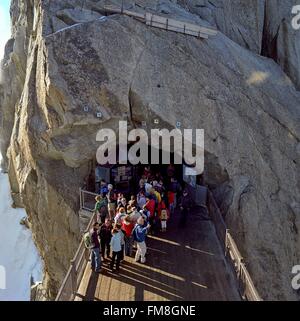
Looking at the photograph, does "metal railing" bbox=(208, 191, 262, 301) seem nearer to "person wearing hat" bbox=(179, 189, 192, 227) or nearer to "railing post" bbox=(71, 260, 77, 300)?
"person wearing hat" bbox=(179, 189, 192, 227)

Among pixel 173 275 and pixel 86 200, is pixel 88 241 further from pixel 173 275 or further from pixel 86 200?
pixel 86 200

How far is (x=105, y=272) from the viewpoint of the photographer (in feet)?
42.4

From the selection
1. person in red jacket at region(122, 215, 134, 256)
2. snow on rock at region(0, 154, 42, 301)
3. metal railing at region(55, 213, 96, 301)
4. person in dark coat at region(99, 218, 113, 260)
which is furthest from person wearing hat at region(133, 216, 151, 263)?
snow on rock at region(0, 154, 42, 301)

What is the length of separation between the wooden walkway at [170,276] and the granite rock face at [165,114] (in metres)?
3.51

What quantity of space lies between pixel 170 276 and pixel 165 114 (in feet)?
23.6

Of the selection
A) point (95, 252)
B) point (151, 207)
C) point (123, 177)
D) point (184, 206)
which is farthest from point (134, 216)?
point (123, 177)

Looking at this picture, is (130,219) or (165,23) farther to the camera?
(165,23)

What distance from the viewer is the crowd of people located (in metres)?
12.8

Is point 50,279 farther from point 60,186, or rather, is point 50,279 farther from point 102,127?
point 102,127

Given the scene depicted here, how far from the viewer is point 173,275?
13.0 meters

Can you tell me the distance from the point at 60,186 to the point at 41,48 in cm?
580

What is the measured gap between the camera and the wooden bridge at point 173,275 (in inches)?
463

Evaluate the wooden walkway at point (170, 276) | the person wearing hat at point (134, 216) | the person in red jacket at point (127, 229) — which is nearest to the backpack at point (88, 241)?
the wooden walkway at point (170, 276)
